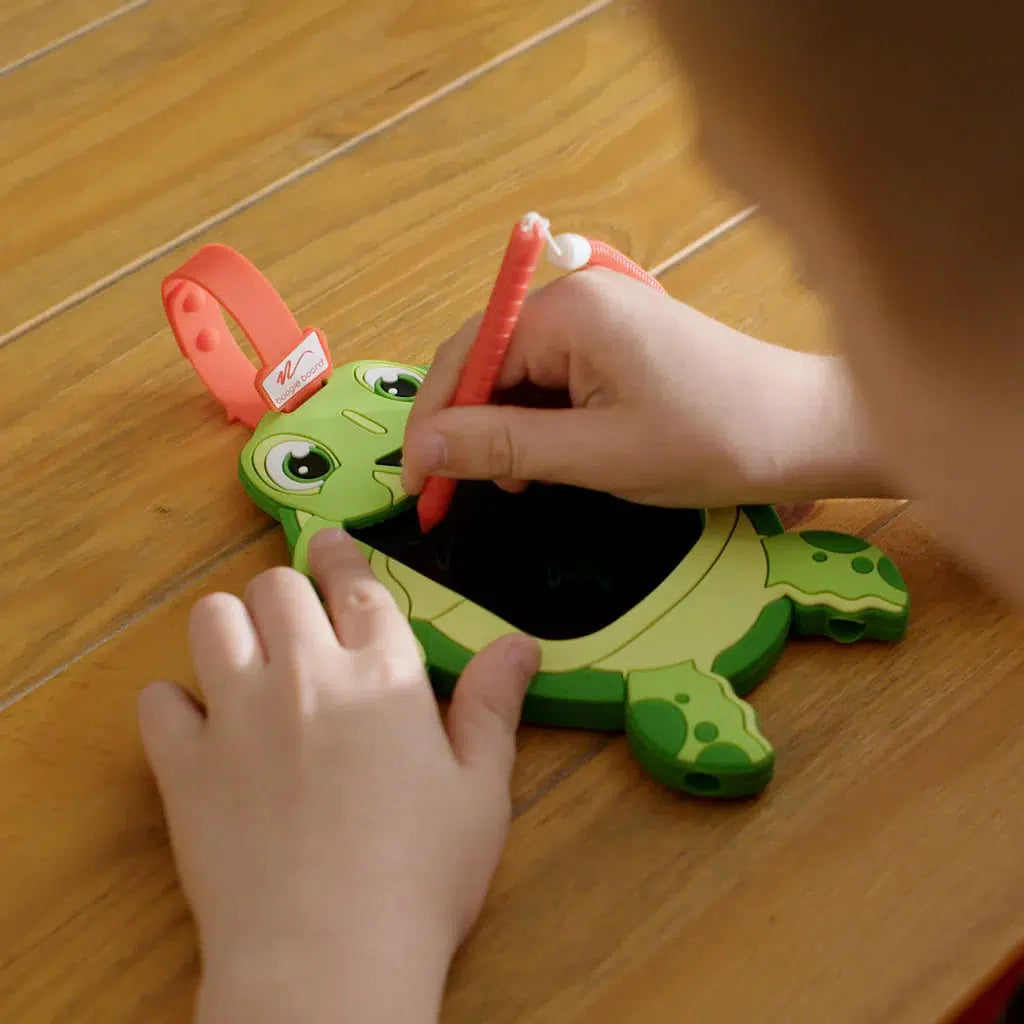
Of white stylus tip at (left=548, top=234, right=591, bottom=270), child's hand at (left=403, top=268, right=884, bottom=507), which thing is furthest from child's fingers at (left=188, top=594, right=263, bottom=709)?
white stylus tip at (left=548, top=234, right=591, bottom=270)

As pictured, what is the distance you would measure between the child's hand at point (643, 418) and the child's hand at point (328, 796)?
0.09 meters

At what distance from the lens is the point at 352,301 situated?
0.78 meters

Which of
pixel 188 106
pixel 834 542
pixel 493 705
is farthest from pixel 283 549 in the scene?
pixel 188 106

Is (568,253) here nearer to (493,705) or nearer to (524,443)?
(524,443)

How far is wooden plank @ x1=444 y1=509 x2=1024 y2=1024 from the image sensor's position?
0.51 metres

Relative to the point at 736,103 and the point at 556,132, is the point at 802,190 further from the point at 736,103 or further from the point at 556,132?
the point at 556,132

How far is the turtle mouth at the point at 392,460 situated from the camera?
68 cm

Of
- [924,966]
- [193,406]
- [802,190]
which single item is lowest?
[924,966]

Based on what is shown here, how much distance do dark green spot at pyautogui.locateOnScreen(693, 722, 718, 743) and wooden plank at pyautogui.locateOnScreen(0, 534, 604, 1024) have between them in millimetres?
51

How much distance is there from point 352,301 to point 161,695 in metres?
0.28

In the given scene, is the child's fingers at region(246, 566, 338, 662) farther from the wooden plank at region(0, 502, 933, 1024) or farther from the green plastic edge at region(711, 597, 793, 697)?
the green plastic edge at region(711, 597, 793, 697)

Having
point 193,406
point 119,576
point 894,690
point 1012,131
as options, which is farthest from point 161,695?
point 1012,131

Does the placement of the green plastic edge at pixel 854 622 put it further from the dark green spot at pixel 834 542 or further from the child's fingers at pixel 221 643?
the child's fingers at pixel 221 643

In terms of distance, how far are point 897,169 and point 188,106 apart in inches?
26.7
